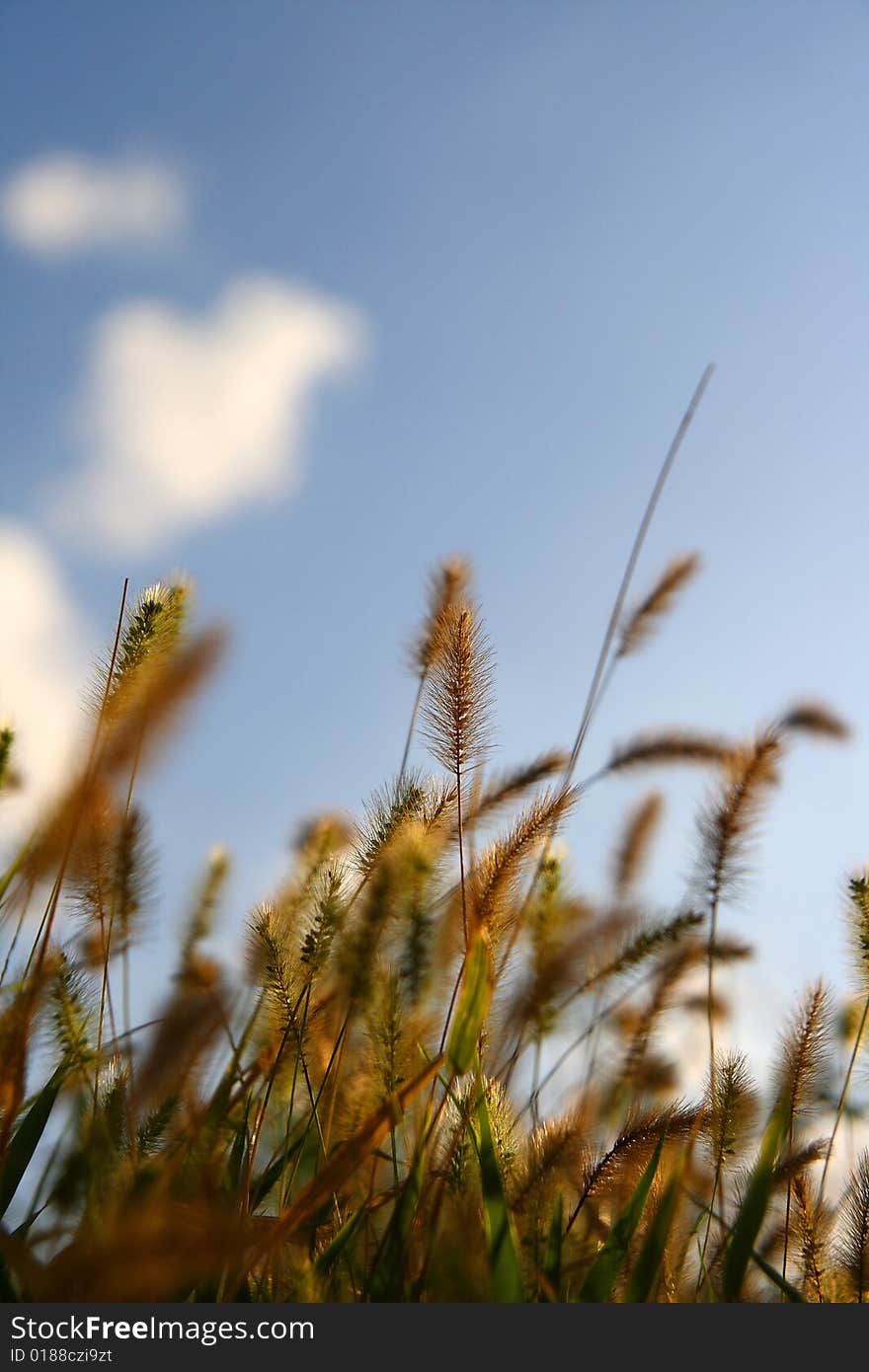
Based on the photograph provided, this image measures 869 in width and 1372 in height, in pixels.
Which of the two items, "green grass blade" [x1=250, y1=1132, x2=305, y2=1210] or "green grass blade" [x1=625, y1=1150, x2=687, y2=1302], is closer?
"green grass blade" [x1=625, y1=1150, x2=687, y2=1302]

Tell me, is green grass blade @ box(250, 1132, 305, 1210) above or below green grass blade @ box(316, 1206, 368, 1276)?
above

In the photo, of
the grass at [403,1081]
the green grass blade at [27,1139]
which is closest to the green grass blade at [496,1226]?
the grass at [403,1081]

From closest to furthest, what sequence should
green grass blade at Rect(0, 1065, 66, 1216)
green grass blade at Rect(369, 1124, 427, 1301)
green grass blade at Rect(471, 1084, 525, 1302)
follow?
green grass blade at Rect(471, 1084, 525, 1302) < green grass blade at Rect(369, 1124, 427, 1301) < green grass blade at Rect(0, 1065, 66, 1216)

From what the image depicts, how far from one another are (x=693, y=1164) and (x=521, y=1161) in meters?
0.58

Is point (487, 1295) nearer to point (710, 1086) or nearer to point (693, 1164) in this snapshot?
point (710, 1086)

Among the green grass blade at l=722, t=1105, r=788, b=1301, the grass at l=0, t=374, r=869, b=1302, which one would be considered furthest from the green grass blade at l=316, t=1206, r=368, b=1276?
the green grass blade at l=722, t=1105, r=788, b=1301

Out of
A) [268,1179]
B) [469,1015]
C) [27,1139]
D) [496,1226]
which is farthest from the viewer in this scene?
[268,1179]

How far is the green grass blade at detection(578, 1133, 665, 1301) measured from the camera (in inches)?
57.2

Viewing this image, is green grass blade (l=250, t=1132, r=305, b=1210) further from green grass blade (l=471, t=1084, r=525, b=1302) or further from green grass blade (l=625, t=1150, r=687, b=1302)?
green grass blade (l=625, t=1150, r=687, b=1302)

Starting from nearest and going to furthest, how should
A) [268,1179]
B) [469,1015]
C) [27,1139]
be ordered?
1. [469,1015]
2. [27,1139]
3. [268,1179]

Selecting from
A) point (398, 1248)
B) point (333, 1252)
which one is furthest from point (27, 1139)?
point (398, 1248)

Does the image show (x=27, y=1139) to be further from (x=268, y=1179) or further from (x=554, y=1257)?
(x=554, y=1257)

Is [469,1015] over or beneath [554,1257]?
over

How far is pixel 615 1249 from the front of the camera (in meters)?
1.51
